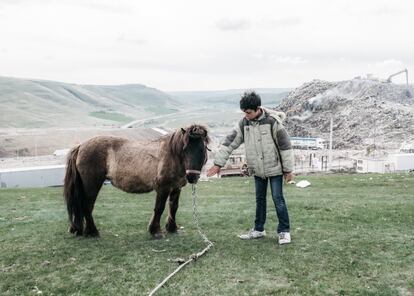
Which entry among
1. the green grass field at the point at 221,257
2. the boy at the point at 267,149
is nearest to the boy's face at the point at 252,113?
the boy at the point at 267,149

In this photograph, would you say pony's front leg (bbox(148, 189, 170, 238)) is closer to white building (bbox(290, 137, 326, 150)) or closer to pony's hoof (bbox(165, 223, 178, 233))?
pony's hoof (bbox(165, 223, 178, 233))

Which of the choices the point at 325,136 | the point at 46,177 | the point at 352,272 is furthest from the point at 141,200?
the point at 325,136

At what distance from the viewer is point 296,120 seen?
393ft

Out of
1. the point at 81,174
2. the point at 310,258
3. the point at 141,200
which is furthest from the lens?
the point at 141,200

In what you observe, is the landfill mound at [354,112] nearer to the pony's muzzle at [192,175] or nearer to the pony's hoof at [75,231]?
the pony's hoof at [75,231]

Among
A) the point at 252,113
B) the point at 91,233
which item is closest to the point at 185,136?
the point at 252,113

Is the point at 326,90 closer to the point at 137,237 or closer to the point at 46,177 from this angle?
the point at 46,177

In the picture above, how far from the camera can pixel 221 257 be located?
6266 mm

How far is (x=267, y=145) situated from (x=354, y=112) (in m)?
113

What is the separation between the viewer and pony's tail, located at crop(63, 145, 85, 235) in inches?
296

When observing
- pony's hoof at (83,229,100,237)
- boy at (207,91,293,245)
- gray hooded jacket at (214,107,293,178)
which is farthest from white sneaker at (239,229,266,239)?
pony's hoof at (83,229,100,237)

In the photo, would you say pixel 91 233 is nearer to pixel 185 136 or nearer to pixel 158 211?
pixel 158 211

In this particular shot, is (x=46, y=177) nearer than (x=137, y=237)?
No

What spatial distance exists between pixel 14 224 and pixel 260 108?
553cm
